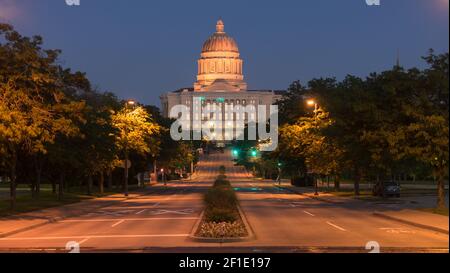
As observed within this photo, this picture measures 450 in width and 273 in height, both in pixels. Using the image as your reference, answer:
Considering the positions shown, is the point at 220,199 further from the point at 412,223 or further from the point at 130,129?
the point at 130,129

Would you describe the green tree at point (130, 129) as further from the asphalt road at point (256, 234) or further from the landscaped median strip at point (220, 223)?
the landscaped median strip at point (220, 223)

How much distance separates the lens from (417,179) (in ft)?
424

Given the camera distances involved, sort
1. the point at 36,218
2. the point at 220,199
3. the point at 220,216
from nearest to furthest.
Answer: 1. the point at 220,216
2. the point at 220,199
3. the point at 36,218

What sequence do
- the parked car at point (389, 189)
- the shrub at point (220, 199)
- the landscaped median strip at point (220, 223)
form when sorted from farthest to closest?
1. the parked car at point (389, 189)
2. the shrub at point (220, 199)
3. the landscaped median strip at point (220, 223)

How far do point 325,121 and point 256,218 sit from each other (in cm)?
3288

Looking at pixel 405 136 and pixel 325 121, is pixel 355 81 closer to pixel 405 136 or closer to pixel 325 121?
pixel 405 136

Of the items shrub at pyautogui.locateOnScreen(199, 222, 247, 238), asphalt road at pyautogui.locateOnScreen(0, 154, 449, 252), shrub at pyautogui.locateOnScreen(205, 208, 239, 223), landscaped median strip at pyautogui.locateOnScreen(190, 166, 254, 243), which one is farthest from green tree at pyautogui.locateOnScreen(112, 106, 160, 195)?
shrub at pyautogui.locateOnScreen(199, 222, 247, 238)

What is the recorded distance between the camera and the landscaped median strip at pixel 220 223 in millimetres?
25750

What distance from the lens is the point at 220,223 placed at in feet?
93.5

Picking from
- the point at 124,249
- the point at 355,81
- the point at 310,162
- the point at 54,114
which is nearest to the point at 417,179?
the point at 310,162

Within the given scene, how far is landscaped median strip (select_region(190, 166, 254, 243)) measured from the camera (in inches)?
1014

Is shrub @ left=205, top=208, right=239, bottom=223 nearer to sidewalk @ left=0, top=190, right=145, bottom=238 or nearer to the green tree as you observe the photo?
sidewalk @ left=0, top=190, right=145, bottom=238

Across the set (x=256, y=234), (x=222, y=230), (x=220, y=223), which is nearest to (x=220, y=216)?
(x=220, y=223)

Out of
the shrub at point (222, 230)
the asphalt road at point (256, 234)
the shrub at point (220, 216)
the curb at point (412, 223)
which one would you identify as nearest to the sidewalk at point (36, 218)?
the asphalt road at point (256, 234)
